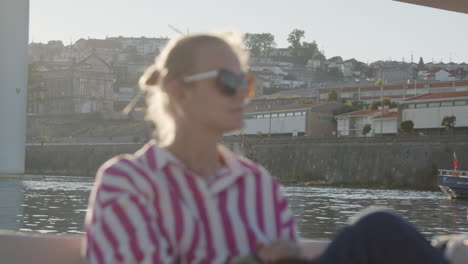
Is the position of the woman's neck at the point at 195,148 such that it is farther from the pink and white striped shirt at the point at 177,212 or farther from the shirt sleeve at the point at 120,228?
the shirt sleeve at the point at 120,228

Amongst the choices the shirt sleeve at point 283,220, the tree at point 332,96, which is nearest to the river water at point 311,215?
the shirt sleeve at point 283,220

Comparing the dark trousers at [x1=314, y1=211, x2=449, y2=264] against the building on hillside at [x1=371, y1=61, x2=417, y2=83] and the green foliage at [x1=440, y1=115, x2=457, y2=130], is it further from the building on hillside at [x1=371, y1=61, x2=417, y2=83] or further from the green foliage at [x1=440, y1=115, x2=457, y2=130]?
the building on hillside at [x1=371, y1=61, x2=417, y2=83]

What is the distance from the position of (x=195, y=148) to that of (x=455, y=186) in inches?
971

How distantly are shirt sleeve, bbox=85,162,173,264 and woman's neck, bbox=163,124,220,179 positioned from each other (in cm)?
15

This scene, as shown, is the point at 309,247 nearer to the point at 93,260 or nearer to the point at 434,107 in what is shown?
the point at 93,260

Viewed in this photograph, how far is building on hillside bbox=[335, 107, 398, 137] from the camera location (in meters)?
44.7

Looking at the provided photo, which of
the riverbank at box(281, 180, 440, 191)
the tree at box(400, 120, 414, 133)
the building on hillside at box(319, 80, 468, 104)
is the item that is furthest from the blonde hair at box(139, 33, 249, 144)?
the building on hillside at box(319, 80, 468, 104)

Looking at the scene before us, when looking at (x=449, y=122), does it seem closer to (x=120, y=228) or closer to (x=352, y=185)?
(x=352, y=185)

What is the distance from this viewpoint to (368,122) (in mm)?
48531

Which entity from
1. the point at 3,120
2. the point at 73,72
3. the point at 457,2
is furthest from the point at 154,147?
the point at 73,72

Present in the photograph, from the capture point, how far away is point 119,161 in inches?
65.2

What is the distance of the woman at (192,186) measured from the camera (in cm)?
162

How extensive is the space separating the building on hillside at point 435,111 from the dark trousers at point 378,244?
38.6m

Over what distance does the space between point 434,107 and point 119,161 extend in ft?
133
